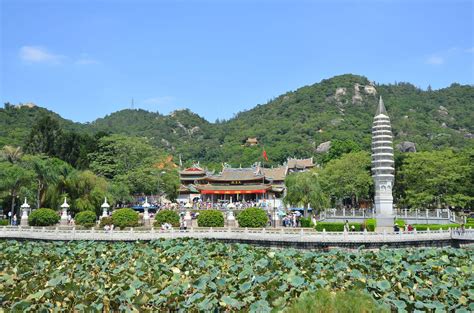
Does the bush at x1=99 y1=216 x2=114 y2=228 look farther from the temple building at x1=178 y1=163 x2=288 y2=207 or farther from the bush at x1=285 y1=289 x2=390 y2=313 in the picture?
the bush at x1=285 y1=289 x2=390 y2=313

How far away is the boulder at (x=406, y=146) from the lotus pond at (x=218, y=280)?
7036 cm

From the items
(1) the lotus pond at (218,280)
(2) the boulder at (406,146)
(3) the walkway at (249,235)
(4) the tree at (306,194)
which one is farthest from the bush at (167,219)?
(2) the boulder at (406,146)

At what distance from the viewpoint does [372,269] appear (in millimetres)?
19453

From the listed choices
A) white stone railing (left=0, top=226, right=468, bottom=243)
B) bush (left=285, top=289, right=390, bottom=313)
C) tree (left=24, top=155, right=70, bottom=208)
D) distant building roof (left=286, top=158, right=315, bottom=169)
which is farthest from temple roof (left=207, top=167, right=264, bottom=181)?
bush (left=285, top=289, right=390, bottom=313)

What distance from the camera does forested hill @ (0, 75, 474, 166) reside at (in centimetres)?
11025

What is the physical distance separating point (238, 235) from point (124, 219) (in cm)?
1052

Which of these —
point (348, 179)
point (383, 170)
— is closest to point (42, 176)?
point (383, 170)

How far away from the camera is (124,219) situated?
128 feet

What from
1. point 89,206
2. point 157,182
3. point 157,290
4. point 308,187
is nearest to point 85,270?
point 157,290

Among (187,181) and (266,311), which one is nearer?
(266,311)

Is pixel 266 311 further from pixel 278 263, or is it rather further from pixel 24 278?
pixel 24 278

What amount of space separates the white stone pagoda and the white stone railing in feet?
24.0

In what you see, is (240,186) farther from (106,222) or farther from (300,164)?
(106,222)

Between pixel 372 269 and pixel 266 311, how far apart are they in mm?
7997
